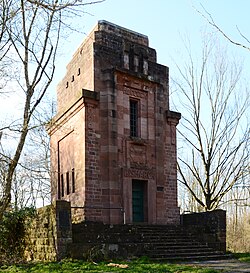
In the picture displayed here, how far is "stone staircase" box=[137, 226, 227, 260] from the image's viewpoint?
1584cm

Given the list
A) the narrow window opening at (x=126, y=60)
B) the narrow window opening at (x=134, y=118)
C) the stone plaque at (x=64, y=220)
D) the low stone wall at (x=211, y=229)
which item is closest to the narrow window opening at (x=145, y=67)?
the narrow window opening at (x=126, y=60)

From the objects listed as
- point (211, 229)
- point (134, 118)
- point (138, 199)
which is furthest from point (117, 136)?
point (211, 229)

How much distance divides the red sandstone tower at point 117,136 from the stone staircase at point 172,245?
190 centimetres

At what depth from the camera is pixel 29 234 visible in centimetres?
1766

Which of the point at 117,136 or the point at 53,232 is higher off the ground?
the point at 117,136

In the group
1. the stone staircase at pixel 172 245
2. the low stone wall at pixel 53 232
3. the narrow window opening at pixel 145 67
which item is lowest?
the stone staircase at pixel 172 245

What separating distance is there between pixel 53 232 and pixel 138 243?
326 cm

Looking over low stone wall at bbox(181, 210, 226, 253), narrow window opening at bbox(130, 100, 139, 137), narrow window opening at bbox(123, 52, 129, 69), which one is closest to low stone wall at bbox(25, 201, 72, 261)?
low stone wall at bbox(181, 210, 226, 253)

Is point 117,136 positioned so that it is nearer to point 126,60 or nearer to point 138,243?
point 126,60

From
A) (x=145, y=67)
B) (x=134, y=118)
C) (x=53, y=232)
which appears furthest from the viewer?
(x=145, y=67)

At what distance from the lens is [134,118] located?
21812mm

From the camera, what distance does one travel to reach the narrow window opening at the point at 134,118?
70.7 ft

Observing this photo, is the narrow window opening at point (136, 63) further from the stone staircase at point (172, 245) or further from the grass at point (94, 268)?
the grass at point (94, 268)

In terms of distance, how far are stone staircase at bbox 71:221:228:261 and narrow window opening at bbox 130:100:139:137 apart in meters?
5.10
